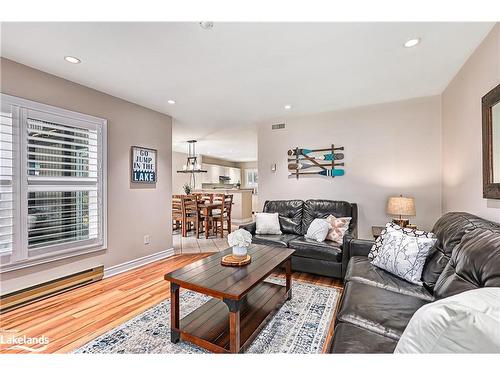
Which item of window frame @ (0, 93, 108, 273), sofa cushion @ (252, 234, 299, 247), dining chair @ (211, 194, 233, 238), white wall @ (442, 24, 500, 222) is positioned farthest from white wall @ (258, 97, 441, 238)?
window frame @ (0, 93, 108, 273)

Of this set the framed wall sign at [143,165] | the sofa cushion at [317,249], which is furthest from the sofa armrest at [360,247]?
the framed wall sign at [143,165]

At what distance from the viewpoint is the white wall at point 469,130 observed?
183cm

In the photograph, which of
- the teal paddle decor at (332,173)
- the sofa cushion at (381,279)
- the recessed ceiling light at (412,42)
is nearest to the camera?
the sofa cushion at (381,279)

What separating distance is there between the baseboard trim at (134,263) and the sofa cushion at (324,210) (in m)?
2.36

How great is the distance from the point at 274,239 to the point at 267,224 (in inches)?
13.8

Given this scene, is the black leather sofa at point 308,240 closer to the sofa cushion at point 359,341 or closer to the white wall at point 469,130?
the white wall at point 469,130

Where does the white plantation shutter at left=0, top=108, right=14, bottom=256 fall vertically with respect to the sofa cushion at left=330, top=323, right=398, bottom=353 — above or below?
above

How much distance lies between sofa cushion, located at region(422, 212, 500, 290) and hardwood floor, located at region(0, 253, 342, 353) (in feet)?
3.83

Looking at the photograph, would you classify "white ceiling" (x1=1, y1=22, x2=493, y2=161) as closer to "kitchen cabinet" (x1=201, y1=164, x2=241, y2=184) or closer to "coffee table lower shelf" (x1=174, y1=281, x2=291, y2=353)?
"coffee table lower shelf" (x1=174, y1=281, x2=291, y2=353)

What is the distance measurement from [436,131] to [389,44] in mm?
1882

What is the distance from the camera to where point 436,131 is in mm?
3152

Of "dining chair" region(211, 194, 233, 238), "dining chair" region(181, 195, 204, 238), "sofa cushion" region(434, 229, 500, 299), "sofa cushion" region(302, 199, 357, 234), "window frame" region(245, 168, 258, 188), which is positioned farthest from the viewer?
"window frame" region(245, 168, 258, 188)

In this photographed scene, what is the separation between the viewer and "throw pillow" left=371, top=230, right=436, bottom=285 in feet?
5.74
